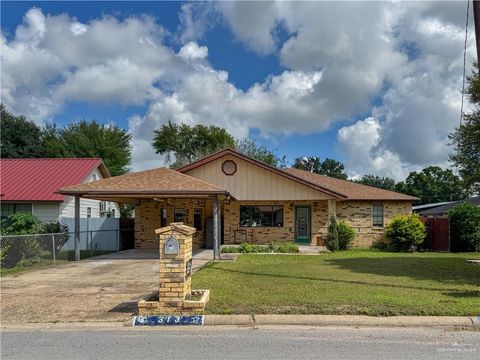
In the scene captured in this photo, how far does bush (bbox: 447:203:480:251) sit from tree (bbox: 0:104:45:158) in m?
39.3

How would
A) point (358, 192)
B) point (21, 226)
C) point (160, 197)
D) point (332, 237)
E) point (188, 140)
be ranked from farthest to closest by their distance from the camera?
point (188, 140) → point (358, 192) → point (332, 237) → point (160, 197) → point (21, 226)

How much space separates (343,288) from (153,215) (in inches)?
676

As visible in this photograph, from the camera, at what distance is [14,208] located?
83.1 feet

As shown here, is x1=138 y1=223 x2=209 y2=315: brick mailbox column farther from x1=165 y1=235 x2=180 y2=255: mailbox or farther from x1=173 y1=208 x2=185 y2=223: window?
x1=173 y1=208 x2=185 y2=223: window

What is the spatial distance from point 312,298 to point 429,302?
214 centimetres

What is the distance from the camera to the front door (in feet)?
83.7

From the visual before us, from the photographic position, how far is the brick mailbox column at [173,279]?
8500 mm

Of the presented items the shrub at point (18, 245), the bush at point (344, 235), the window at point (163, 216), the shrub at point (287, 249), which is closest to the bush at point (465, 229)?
the bush at point (344, 235)

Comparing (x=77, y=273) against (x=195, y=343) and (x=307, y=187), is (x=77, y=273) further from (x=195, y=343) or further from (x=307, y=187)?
(x=307, y=187)

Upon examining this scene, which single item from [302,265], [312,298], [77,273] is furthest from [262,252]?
[312,298]

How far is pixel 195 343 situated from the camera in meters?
6.95

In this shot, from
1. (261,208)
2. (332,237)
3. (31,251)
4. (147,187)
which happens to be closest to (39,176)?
(31,251)

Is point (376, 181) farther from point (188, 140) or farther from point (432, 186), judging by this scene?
point (188, 140)

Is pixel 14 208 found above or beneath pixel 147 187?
beneath
